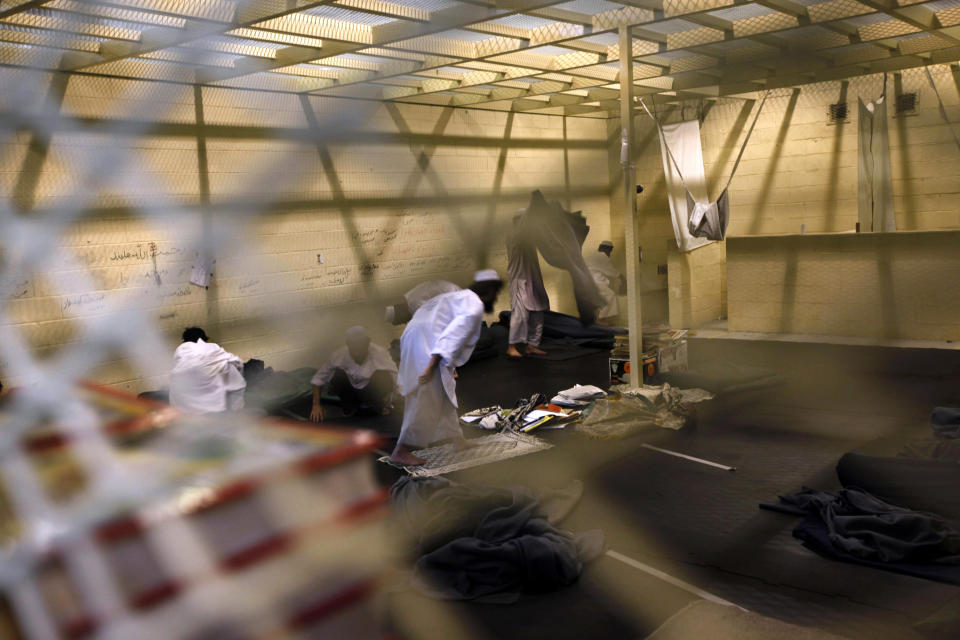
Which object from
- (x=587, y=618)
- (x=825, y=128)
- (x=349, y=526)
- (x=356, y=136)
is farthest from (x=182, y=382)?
(x=825, y=128)

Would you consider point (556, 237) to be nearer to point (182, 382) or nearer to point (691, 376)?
point (691, 376)

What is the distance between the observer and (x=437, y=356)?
4.03m

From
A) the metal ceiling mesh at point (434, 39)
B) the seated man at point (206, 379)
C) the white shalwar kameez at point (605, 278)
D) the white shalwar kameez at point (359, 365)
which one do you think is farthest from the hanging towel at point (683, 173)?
the seated man at point (206, 379)

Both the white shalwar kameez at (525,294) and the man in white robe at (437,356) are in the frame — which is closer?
the man in white robe at (437,356)

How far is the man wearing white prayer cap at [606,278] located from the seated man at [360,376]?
3669 millimetres

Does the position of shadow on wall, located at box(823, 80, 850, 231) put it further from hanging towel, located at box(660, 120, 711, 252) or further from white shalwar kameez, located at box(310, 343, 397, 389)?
white shalwar kameez, located at box(310, 343, 397, 389)

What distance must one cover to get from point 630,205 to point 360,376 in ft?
6.69

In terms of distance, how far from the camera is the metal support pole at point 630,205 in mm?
4695

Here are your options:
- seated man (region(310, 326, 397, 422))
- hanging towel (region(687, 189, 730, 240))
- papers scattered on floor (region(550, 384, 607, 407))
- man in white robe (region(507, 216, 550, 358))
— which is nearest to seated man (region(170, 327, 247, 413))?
seated man (region(310, 326, 397, 422))

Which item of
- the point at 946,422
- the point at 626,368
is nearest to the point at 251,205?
the point at 626,368

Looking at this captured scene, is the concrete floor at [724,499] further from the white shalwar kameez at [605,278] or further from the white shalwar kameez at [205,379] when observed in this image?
the white shalwar kameez at [605,278]

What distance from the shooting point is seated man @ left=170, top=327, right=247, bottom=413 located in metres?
4.23

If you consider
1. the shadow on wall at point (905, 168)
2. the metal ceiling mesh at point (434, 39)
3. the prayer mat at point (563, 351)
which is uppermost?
the metal ceiling mesh at point (434, 39)

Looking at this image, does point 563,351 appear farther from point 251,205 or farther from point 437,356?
point 437,356
